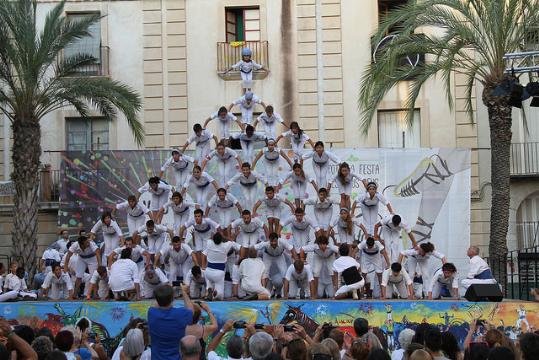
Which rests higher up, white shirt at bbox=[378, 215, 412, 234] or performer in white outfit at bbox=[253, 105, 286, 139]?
performer in white outfit at bbox=[253, 105, 286, 139]

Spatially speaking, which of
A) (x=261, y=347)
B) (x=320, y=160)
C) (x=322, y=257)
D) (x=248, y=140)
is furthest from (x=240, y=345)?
(x=248, y=140)

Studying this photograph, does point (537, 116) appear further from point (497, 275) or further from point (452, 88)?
point (497, 275)

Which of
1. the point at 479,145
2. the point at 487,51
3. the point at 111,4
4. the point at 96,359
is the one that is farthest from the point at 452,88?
the point at 96,359

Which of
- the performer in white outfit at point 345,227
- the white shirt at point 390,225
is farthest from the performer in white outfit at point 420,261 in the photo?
the performer in white outfit at point 345,227

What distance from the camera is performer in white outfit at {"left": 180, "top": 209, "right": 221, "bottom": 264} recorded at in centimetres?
1952

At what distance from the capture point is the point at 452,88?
95.1 feet

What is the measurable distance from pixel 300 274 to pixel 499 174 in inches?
309

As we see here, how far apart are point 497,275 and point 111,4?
14.7 m

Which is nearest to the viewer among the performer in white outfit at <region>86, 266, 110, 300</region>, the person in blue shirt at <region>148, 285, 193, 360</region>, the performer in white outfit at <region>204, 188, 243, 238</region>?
the person in blue shirt at <region>148, 285, 193, 360</region>

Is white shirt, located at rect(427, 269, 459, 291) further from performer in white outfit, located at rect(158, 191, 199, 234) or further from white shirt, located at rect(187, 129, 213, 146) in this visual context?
white shirt, located at rect(187, 129, 213, 146)

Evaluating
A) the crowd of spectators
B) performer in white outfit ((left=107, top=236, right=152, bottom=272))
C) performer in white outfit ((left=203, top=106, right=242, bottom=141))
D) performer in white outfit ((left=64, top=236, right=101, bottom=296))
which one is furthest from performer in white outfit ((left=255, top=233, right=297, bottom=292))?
the crowd of spectators

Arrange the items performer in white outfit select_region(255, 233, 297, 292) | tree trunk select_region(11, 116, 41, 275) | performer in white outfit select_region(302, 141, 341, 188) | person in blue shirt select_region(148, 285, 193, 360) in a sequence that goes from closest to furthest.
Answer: person in blue shirt select_region(148, 285, 193, 360), performer in white outfit select_region(255, 233, 297, 292), performer in white outfit select_region(302, 141, 341, 188), tree trunk select_region(11, 116, 41, 275)

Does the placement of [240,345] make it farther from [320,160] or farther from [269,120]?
[269,120]

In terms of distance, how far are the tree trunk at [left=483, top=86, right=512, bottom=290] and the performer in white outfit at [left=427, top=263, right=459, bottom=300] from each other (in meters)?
5.74
